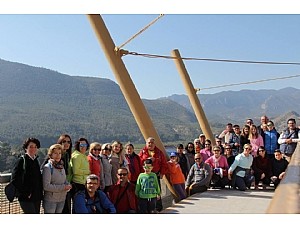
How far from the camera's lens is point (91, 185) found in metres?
4.76

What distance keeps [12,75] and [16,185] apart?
668 ft

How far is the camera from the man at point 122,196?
5495mm

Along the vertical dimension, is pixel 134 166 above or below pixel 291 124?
below

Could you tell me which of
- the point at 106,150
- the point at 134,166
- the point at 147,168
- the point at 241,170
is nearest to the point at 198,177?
the point at 241,170

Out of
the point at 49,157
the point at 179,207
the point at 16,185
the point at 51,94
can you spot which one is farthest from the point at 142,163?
the point at 51,94

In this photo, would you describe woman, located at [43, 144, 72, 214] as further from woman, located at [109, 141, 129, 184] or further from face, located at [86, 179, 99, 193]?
woman, located at [109, 141, 129, 184]

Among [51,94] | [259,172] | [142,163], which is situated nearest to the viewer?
[142,163]

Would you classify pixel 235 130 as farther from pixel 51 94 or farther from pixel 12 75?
pixel 12 75

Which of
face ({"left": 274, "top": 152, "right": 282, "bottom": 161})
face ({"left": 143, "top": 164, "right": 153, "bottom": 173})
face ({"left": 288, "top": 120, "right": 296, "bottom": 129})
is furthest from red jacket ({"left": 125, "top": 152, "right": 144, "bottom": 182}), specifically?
face ({"left": 288, "top": 120, "right": 296, "bottom": 129})

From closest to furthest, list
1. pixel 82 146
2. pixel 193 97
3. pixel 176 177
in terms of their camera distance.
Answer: pixel 82 146 < pixel 176 177 < pixel 193 97

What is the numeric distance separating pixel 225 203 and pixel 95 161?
2.26m

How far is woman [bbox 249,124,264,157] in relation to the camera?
8.12m

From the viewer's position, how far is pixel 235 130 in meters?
8.46

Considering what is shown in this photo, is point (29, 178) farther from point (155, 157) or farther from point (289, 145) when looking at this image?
point (289, 145)
